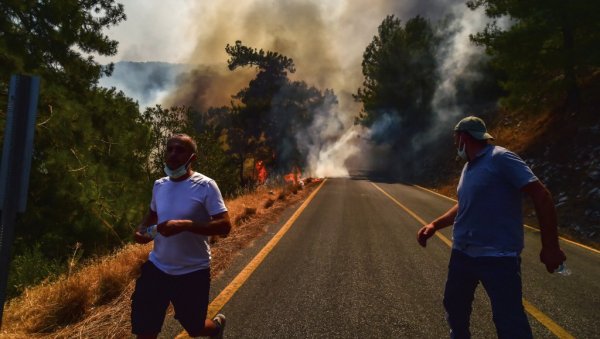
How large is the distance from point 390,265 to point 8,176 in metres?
5.29

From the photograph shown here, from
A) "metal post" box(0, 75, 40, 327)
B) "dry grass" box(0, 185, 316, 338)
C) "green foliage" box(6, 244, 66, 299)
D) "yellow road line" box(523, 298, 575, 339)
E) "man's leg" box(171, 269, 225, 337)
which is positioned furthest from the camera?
"green foliage" box(6, 244, 66, 299)

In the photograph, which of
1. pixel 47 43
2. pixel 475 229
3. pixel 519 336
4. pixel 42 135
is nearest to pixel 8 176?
pixel 475 229

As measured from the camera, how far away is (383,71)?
3900cm

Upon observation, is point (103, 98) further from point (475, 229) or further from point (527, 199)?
point (527, 199)

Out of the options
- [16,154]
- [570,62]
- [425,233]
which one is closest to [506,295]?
[425,233]

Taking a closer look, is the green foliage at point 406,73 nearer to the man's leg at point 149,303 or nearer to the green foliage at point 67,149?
the green foliage at point 67,149

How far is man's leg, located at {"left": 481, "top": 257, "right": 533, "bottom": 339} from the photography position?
2568mm

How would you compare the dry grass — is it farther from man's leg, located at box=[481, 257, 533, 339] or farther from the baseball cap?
the baseball cap

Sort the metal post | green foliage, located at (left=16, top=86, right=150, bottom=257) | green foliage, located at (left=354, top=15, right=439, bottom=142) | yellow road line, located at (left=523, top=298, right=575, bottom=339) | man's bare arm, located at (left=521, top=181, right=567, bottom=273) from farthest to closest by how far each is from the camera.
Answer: green foliage, located at (left=354, top=15, right=439, bottom=142) → green foliage, located at (left=16, top=86, right=150, bottom=257) → yellow road line, located at (left=523, top=298, right=575, bottom=339) → man's bare arm, located at (left=521, top=181, right=567, bottom=273) → the metal post

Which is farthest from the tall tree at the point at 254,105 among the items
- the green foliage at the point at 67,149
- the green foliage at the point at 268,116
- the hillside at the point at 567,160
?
the green foliage at the point at 67,149

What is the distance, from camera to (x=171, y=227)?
2.64 meters

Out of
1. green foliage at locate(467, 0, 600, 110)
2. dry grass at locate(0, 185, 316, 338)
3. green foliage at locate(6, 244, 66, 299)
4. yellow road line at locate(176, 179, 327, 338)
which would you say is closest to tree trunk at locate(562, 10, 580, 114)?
green foliage at locate(467, 0, 600, 110)

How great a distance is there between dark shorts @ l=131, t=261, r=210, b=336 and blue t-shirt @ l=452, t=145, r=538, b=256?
1923 millimetres

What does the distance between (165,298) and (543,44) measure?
19.7 m
